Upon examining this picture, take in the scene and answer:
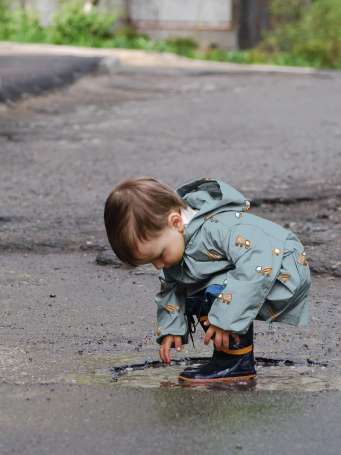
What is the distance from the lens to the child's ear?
3.56m

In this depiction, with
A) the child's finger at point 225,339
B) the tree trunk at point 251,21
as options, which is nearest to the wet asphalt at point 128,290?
the child's finger at point 225,339

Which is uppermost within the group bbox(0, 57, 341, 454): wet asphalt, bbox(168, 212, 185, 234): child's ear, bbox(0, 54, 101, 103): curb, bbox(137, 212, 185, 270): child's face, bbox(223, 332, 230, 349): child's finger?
bbox(168, 212, 185, 234): child's ear

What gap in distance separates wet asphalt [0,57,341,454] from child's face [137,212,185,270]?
1.34 feet

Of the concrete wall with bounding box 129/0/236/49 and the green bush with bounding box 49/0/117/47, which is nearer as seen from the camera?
the green bush with bounding box 49/0/117/47

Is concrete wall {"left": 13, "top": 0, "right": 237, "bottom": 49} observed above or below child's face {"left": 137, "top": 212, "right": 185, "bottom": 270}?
below

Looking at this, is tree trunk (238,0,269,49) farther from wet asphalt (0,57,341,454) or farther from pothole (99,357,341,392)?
pothole (99,357,341,392)

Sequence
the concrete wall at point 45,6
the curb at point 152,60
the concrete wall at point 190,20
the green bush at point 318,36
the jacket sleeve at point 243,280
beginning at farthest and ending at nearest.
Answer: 1. the concrete wall at point 45,6
2. the concrete wall at point 190,20
3. the green bush at point 318,36
4. the curb at point 152,60
5. the jacket sleeve at point 243,280

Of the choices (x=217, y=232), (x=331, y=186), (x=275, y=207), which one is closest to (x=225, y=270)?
(x=217, y=232)

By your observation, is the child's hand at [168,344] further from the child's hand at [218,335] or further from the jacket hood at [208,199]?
the jacket hood at [208,199]

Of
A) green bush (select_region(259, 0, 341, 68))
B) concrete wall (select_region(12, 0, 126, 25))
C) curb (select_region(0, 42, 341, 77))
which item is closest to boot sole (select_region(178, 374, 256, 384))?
curb (select_region(0, 42, 341, 77))

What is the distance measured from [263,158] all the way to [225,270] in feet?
18.1

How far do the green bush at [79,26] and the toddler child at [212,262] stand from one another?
19.3 m

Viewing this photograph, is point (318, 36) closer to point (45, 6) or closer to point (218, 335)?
point (45, 6)

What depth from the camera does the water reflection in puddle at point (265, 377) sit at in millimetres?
3615
